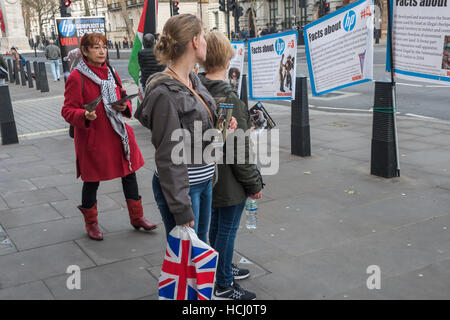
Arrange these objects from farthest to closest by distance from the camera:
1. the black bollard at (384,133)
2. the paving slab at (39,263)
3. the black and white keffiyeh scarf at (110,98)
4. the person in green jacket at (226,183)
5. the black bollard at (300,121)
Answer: the black bollard at (300,121), the black bollard at (384,133), the black and white keffiyeh scarf at (110,98), the paving slab at (39,263), the person in green jacket at (226,183)

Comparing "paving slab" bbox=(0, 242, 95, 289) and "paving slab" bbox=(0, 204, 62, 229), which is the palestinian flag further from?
"paving slab" bbox=(0, 242, 95, 289)

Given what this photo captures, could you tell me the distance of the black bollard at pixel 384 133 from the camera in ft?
18.0

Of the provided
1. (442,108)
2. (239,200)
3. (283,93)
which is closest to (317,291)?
(239,200)

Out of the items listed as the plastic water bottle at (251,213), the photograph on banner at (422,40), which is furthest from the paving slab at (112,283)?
the photograph on banner at (422,40)

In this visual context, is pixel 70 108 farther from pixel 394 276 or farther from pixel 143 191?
pixel 394 276

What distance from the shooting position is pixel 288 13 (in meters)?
51.8

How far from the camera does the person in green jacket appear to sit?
2.83 m

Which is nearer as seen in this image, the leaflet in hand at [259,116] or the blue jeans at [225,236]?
the blue jeans at [225,236]

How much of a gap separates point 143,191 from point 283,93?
232cm

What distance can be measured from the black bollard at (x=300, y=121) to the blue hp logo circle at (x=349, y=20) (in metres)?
1.39

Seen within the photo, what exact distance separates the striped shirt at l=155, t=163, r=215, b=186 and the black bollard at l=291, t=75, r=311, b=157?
4.20 meters

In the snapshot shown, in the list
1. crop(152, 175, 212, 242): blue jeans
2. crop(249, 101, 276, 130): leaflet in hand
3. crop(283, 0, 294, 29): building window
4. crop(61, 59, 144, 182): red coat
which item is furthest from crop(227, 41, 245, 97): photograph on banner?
crop(283, 0, 294, 29): building window

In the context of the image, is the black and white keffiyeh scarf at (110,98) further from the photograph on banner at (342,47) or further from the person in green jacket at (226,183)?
the photograph on banner at (342,47)
